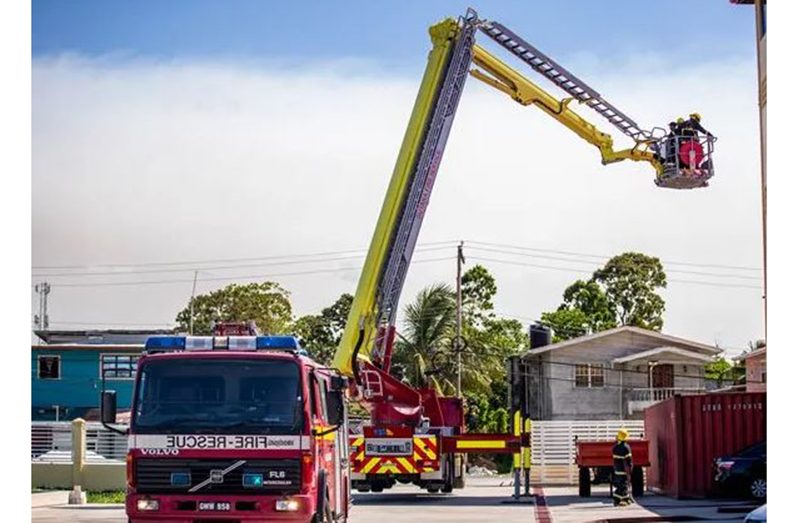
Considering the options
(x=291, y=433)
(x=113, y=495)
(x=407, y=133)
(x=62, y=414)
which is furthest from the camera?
(x=62, y=414)

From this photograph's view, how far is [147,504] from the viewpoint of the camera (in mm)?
12570

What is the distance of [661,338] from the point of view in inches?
1635

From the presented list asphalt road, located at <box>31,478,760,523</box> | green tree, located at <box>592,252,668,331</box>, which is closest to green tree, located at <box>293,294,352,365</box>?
green tree, located at <box>592,252,668,331</box>

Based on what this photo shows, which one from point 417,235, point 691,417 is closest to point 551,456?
point 691,417

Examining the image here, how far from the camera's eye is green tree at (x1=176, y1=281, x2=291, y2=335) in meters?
42.2

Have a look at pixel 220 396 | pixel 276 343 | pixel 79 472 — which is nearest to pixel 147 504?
pixel 220 396

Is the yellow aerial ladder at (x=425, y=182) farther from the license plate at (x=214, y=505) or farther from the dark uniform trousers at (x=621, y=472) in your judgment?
the license plate at (x=214, y=505)

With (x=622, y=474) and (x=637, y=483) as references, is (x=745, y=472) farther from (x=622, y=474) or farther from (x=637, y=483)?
(x=637, y=483)

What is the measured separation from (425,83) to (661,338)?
20.6 m

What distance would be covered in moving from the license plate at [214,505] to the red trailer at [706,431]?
Answer: 42.1ft

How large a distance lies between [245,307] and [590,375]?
418 inches

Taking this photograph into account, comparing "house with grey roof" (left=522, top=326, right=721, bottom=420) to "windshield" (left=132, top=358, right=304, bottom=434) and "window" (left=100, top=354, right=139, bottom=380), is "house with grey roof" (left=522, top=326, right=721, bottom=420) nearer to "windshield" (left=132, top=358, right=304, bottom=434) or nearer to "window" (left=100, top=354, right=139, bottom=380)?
"window" (left=100, top=354, right=139, bottom=380)
